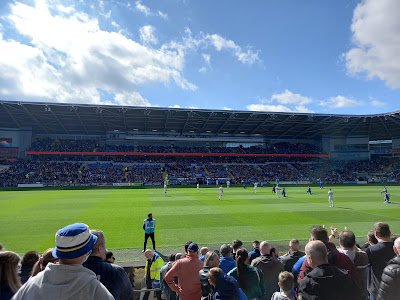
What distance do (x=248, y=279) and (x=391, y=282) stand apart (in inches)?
75.7

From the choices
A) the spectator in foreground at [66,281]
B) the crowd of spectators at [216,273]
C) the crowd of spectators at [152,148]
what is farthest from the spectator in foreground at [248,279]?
the crowd of spectators at [152,148]

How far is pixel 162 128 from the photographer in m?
67.1

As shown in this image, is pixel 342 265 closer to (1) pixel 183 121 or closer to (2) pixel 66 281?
(2) pixel 66 281

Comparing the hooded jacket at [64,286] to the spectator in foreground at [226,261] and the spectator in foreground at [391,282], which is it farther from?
the spectator in foreground at [391,282]

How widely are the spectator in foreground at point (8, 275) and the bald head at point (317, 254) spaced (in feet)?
10.9

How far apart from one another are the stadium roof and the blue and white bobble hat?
51.1 m

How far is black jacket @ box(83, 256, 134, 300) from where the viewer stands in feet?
11.1

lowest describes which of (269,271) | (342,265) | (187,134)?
(269,271)

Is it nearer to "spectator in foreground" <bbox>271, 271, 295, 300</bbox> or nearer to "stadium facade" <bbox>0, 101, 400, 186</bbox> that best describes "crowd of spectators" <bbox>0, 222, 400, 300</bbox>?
"spectator in foreground" <bbox>271, 271, 295, 300</bbox>

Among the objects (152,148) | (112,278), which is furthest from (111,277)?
(152,148)

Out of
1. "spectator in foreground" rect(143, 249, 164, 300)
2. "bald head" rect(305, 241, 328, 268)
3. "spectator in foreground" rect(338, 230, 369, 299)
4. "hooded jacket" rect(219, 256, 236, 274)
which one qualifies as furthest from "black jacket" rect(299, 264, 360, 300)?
"spectator in foreground" rect(143, 249, 164, 300)

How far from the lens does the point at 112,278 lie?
342cm

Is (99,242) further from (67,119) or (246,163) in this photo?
(246,163)

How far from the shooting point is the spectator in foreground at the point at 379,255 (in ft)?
15.8
